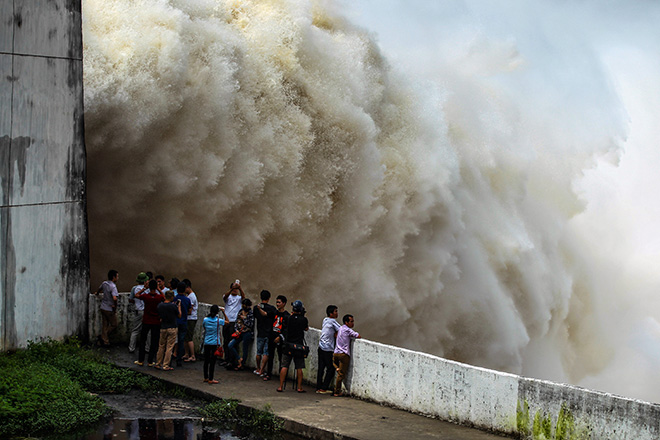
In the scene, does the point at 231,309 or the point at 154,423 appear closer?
the point at 154,423

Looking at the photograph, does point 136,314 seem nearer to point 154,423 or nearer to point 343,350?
point 154,423

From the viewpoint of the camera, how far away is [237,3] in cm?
1585

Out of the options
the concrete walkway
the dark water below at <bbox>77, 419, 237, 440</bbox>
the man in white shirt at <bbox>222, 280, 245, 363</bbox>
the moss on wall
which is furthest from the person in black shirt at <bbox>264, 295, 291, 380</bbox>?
the moss on wall

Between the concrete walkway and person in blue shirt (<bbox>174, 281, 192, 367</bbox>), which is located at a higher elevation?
person in blue shirt (<bbox>174, 281, 192, 367</bbox>)

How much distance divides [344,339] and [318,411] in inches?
43.7

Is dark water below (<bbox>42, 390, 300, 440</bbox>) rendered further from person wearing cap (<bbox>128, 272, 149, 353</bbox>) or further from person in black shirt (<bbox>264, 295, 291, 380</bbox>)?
person wearing cap (<bbox>128, 272, 149, 353</bbox>)

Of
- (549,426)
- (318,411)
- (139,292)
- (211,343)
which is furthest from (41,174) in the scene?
(549,426)

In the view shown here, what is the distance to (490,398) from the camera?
8.98 metres

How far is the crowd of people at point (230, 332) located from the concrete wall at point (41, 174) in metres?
0.75

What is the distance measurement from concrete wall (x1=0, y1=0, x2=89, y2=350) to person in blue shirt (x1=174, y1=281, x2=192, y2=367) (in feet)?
5.06

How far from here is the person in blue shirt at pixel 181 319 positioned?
1138 centimetres

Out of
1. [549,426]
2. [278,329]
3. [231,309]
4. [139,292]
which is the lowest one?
[549,426]

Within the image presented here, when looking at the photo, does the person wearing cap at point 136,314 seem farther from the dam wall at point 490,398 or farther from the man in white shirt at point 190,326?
the dam wall at point 490,398

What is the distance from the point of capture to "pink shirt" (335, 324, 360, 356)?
10.4 m
